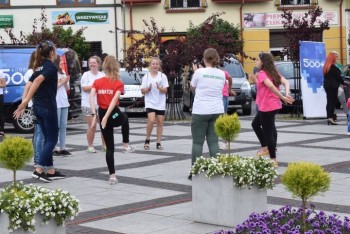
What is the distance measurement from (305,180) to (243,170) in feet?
6.70

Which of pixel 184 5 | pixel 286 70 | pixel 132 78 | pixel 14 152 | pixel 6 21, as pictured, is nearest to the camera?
pixel 14 152

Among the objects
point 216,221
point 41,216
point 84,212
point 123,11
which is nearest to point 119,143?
point 84,212

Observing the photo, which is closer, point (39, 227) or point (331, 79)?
point (39, 227)

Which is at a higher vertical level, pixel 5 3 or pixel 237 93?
pixel 5 3

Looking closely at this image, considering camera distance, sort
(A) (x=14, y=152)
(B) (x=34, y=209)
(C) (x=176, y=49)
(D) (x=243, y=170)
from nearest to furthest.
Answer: (B) (x=34, y=209), (A) (x=14, y=152), (D) (x=243, y=170), (C) (x=176, y=49)

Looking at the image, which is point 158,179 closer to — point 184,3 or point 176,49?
point 176,49

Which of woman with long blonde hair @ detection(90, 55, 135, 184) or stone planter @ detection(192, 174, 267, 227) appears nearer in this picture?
stone planter @ detection(192, 174, 267, 227)

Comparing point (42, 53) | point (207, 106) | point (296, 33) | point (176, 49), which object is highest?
point (296, 33)

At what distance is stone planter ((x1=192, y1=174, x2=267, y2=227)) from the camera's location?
8.01 metres

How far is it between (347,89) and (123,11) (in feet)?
60.7

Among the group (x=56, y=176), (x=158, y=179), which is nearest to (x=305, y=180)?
(x=158, y=179)

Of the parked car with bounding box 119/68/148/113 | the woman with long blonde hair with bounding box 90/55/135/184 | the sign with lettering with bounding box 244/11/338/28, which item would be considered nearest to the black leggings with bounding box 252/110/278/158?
the woman with long blonde hair with bounding box 90/55/135/184

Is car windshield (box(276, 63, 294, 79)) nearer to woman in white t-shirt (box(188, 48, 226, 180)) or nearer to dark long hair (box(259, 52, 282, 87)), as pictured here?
dark long hair (box(259, 52, 282, 87))

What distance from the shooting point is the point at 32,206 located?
20.7 ft
